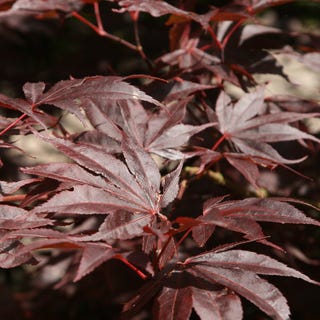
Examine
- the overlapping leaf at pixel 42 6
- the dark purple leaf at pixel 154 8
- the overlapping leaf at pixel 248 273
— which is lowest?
the overlapping leaf at pixel 248 273

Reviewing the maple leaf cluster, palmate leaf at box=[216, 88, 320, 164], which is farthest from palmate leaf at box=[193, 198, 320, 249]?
palmate leaf at box=[216, 88, 320, 164]

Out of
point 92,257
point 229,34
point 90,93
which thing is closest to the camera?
point 92,257

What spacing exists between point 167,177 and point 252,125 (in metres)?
0.32

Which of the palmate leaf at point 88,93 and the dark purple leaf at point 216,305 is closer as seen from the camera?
the dark purple leaf at point 216,305

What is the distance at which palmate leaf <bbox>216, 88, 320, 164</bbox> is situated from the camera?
107cm

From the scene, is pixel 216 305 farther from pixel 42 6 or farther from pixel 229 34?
pixel 42 6

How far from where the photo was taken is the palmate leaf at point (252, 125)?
107 cm

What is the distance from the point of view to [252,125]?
3.61ft

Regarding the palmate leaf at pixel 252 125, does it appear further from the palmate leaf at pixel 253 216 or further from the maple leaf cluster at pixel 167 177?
the palmate leaf at pixel 253 216

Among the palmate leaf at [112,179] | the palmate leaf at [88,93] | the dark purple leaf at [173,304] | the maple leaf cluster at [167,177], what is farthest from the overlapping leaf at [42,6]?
the dark purple leaf at [173,304]

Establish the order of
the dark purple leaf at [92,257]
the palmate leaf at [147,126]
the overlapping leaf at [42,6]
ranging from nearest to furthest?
the dark purple leaf at [92,257] → the palmate leaf at [147,126] → the overlapping leaf at [42,6]

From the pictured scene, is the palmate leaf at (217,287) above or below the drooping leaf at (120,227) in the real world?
below

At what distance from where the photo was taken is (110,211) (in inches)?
30.0

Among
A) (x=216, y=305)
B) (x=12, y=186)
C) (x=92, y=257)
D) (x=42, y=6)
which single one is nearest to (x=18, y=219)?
(x=12, y=186)
